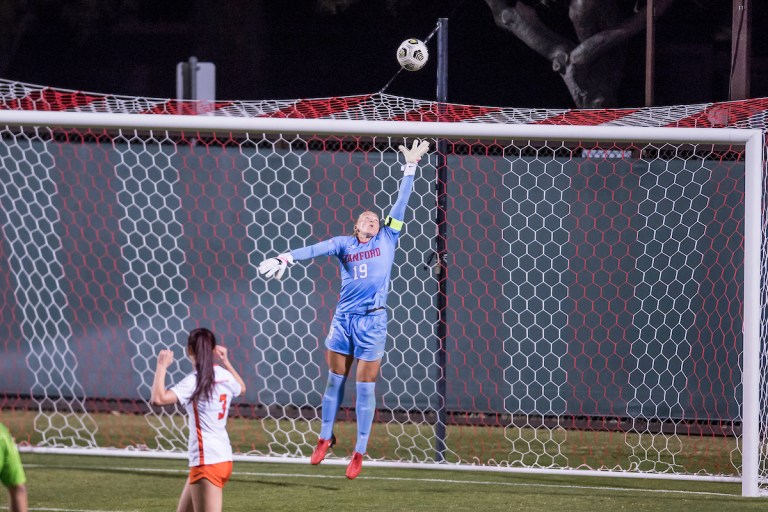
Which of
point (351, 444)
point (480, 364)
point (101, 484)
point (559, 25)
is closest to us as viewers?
point (101, 484)

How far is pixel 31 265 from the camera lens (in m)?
9.34

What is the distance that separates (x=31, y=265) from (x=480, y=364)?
3.77 m

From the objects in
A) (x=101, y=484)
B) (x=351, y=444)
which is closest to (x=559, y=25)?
(x=351, y=444)

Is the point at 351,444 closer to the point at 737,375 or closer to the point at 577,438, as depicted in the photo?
the point at 577,438

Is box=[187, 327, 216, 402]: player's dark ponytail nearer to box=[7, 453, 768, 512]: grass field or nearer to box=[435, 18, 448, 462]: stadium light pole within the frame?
box=[7, 453, 768, 512]: grass field

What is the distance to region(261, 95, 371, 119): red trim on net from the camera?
25.0ft

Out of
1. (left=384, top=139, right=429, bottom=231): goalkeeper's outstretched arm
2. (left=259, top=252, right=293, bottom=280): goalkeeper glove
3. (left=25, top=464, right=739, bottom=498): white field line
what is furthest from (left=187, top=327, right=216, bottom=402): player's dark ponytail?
(left=25, top=464, right=739, bottom=498): white field line

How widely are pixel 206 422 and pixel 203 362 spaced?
0.26 metres

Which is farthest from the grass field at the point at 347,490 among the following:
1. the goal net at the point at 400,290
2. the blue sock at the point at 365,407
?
the goal net at the point at 400,290

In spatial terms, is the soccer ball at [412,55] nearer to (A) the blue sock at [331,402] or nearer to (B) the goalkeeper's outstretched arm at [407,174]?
(B) the goalkeeper's outstretched arm at [407,174]

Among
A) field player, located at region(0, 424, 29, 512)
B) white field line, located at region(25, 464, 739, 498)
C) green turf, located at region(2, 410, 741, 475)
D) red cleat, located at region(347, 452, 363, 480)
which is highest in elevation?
field player, located at region(0, 424, 29, 512)

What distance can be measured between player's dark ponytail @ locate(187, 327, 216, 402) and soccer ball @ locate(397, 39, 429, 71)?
2931 millimetres

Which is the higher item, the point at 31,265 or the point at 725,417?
the point at 31,265

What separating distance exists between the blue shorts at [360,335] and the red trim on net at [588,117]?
1776mm
